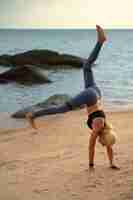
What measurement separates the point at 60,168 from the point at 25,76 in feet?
67.2

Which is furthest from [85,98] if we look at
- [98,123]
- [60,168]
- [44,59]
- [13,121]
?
[44,59]

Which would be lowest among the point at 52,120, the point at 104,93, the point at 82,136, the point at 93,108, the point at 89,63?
the point at 104,93

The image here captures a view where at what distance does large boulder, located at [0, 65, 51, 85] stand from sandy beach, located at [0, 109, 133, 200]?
49.4 ft

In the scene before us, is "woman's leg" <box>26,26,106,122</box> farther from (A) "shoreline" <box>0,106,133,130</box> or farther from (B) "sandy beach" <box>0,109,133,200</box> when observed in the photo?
(A) "shoreline" <box>0,106,133,130</box>

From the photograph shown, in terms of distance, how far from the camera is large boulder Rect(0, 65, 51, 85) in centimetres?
2756

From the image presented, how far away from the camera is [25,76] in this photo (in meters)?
28.2

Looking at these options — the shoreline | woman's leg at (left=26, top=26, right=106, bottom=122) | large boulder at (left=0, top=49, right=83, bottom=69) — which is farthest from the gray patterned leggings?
large boulder at (left=0, top=49, right=83, bottom=69)

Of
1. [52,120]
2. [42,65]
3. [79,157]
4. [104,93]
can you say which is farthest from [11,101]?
[42,65]

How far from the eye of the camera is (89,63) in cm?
732

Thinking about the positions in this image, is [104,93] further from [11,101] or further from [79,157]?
[79,157]

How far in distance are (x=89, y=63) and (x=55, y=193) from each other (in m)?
1.90

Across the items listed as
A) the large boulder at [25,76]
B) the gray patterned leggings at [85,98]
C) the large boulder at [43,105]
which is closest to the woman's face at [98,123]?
the gray patterned leggings at [85,98]

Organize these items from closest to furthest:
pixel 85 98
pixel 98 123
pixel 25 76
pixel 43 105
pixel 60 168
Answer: pixel 85 98, pixel 98 123, pixel 60 168, pixel 43 105, pixel 25 76

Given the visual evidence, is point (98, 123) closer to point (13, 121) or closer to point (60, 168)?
point (60, 168)
